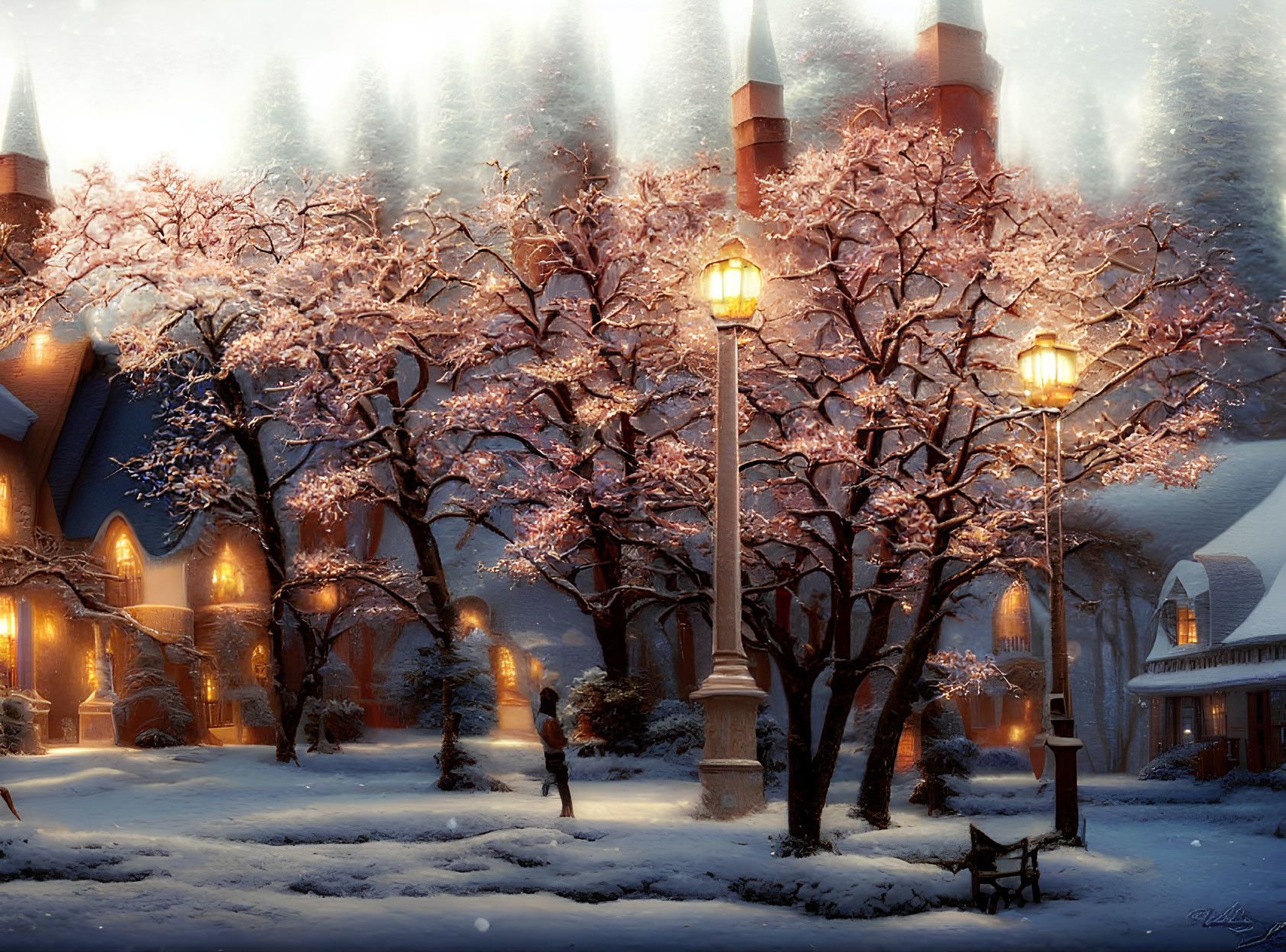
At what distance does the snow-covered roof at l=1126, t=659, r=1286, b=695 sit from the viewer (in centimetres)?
2288

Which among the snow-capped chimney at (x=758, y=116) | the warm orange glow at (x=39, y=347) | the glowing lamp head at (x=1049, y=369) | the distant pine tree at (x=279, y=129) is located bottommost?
the glowing lamp head at (x=1049, y=369)

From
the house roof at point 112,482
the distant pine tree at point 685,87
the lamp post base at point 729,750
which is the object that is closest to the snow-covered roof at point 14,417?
the house roof at point 112,482

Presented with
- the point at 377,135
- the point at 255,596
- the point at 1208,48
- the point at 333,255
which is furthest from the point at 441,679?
the point at 1208,48

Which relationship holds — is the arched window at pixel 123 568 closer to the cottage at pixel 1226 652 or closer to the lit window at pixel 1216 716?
the cottage at pixel 1226 652

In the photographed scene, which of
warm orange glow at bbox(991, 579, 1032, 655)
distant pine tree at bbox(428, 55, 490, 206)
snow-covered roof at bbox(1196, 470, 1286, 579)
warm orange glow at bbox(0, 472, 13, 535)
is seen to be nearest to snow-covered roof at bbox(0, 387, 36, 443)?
warm orange glow at bbox(0, 472, 13, 535)

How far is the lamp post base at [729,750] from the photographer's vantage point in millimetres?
13617

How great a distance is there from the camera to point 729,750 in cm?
1395

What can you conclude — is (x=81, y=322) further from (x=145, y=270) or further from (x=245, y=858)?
(x=245, y=858)

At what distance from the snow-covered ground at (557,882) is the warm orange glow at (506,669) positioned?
50.3 feet

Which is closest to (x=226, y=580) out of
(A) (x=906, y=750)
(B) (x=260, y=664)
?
(B) (x=260, y=664)

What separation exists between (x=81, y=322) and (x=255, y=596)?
319 inches

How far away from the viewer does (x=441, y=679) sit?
2441 centimetres

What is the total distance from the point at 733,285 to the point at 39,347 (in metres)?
24.7
